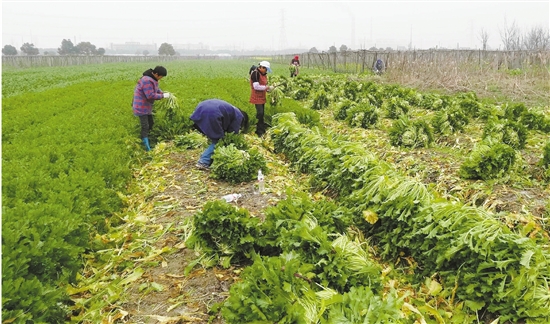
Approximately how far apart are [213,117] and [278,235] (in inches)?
143

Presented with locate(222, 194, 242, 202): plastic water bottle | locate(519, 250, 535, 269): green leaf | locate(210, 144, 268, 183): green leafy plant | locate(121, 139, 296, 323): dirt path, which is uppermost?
locate(210, 144, 268, 183): green leafy plant

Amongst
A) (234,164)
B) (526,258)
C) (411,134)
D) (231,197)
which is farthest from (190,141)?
(526,258)

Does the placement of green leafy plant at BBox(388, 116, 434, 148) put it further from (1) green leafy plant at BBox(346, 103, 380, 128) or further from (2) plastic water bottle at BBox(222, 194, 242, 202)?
(2) plastic water bottle at BBox(222, 194, 242, 202)

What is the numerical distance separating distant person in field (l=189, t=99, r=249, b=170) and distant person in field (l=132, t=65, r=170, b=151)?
1.31m

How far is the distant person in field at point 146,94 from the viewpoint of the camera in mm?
8039

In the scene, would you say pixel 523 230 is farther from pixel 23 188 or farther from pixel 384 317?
pixel 23 188

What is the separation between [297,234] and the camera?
382 cm

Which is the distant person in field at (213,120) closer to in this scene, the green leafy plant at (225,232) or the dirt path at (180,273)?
the dirt path at (180,273)

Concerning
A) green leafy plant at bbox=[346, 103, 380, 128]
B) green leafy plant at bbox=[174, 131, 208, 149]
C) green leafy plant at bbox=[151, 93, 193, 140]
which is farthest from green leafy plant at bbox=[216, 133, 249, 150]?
green leafy plant at bbox=[346, 103, 380, 128]

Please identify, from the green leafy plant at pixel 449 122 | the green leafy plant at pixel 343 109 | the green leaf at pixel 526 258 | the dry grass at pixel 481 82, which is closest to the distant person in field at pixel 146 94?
the green leafy plant at pixel 343 109

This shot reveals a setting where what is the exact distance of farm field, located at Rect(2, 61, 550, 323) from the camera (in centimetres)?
331

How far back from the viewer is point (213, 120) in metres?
7.23

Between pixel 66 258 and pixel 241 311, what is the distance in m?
2.08

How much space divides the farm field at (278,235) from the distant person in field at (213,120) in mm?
537
